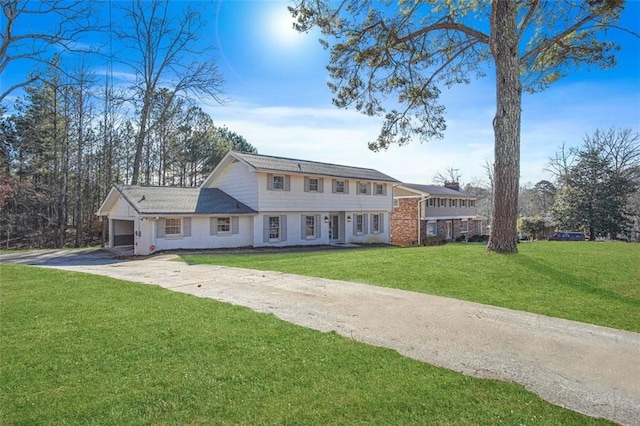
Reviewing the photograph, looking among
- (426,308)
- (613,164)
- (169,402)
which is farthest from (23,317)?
(613,164)

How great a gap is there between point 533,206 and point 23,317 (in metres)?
74.4

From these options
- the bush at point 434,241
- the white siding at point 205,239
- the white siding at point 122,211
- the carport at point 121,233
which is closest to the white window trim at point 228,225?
the white siding at point 205,239

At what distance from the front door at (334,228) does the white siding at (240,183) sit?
6.55 metres

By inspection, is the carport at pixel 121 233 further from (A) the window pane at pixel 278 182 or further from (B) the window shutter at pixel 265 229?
(A) the window pane at pixel 278 182

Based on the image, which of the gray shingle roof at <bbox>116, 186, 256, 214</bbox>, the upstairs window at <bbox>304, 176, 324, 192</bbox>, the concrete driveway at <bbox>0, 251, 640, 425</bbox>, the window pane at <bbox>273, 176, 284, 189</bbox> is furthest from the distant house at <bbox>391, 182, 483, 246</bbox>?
the concrete driveway at <bbox>0, 251, 640, 425</bbox>

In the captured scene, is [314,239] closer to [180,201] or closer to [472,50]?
[180,201]

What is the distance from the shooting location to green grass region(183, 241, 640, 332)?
648 cm

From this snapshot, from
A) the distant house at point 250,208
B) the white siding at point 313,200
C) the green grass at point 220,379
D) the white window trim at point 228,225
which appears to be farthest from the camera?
the white siding at point 313,200

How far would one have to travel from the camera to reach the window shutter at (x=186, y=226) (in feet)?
59.9

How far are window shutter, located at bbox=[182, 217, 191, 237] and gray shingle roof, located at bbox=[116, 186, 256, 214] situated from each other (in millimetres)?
451

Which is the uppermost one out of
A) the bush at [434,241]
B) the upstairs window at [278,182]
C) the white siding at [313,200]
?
the upstairs window at [278,182]

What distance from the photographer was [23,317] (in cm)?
580

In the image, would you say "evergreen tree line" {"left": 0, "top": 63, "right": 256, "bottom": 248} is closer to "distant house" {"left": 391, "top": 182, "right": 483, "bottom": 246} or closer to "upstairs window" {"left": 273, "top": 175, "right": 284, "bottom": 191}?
"upstairs window" {"left": 273, "top": 175, "right": 284, "bottom": 191}

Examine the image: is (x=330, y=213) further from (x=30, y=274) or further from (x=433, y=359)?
(x=433, y=359)
